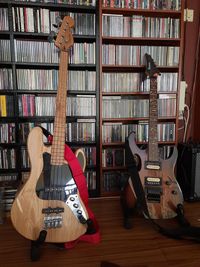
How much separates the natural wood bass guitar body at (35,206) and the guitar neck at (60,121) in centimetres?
5

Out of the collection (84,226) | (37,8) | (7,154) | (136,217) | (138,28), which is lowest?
(136,217)

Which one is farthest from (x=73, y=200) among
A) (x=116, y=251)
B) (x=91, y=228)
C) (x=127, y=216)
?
(x=127, y=216)

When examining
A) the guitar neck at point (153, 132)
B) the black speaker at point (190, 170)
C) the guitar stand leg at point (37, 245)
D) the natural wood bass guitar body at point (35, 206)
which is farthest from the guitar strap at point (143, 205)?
the guitar stand leg at point (37, 245)

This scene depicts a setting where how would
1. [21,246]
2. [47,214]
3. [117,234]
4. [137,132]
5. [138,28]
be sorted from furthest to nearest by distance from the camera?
[137,132] → [138,28] → [117,234] → [21,246] → [47,214]

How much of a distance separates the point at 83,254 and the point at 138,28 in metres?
1.70

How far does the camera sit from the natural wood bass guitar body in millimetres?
1138

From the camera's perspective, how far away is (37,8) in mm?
1646

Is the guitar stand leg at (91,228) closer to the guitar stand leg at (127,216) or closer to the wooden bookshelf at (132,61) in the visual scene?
the guitar stand leg at (127,216)

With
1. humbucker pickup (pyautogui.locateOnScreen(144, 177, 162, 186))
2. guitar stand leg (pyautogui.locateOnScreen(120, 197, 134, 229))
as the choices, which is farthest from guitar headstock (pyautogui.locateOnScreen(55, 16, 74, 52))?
guitar stand leg (pyautogui.locateOnScreen(120, 197, 134, 229))

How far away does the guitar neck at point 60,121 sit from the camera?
3.84 feet

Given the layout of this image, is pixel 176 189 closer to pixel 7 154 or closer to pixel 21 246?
pixel 21 246

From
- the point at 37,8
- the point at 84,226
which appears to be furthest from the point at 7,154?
the point at 37,8

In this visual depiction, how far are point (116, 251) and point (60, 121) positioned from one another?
0.81 meters

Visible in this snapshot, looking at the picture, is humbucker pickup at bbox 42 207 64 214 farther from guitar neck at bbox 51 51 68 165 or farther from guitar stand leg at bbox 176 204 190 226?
guitar stand leg at bbox 176 204 190 226
